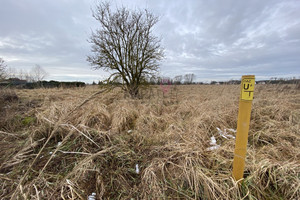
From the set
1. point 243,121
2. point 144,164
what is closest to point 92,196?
point 144,164

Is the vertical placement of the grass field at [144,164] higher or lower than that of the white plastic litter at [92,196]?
higher

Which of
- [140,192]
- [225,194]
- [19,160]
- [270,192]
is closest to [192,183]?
[225,194]

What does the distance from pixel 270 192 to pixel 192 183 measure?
33.3 inches

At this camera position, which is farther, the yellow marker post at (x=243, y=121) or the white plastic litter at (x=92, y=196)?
the white plastic litter at (x=92, y=196)

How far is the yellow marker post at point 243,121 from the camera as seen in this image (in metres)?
1.05

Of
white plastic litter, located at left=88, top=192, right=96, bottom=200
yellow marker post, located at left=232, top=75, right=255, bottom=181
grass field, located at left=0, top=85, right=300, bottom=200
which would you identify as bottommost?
white plastic litter, located at left=88, top=192, right=96, bottom=200

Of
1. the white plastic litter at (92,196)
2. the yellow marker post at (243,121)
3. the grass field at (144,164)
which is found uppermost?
the yellow marker post at (243,121)

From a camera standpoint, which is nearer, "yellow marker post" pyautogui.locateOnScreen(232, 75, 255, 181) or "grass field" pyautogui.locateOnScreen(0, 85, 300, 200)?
"yellow marker post" pyautogui.locateOnScreen(232, 75, 255, 181)

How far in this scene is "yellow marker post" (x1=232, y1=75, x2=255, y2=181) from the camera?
1.05 m

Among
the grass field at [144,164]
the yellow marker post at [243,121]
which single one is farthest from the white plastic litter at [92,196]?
the yellow marker post at [243,121]

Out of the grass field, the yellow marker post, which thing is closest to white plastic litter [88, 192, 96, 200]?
the grass field

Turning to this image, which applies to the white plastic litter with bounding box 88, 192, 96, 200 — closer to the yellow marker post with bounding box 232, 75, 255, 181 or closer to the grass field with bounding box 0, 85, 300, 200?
the grass field with bounding box 0, 85, 300, 200

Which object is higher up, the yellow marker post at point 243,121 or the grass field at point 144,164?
the yellow marker post at point 243,121

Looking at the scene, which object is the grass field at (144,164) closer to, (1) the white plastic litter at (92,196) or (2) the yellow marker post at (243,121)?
(1) the white plastic litter at (92,196)
